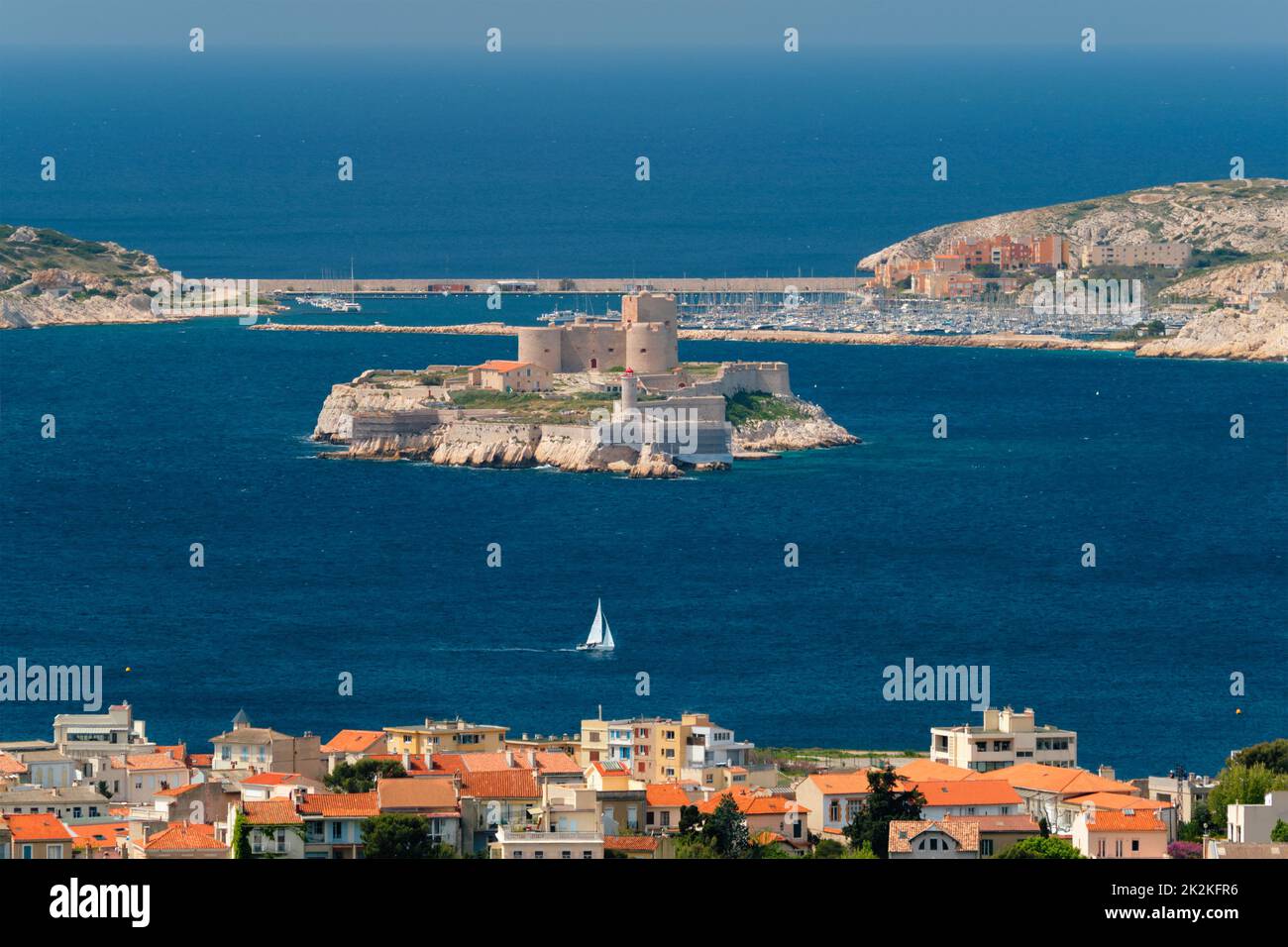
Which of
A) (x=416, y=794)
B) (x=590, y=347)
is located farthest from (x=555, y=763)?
(x=590, y=347)

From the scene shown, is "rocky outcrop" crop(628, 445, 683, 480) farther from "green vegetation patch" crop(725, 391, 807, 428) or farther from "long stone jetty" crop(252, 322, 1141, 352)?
"long stone jetty" crop(252, 322, 1141, 352)

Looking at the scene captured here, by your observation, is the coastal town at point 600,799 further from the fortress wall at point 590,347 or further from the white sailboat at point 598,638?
the fortress wall at point 590,347

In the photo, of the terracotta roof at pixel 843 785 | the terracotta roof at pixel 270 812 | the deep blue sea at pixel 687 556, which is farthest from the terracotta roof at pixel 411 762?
the deep blue sea at pixel 687 556

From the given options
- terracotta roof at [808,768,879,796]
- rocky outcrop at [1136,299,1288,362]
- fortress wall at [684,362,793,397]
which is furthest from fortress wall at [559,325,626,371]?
terracotta roof at [808,768,879,796]

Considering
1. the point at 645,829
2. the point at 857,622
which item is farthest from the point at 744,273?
the point at 645,829

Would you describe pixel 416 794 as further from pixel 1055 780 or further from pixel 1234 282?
pixel 1234 282
